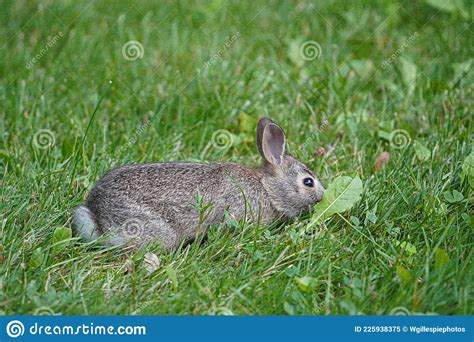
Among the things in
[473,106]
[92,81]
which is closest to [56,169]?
[92,81]

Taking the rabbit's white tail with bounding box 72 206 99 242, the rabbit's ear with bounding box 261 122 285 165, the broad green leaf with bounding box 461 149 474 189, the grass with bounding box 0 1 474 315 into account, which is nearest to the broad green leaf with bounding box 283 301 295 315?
the grass with bounding box 0 1 474 315

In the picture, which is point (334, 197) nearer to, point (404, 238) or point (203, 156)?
point (404, 238)

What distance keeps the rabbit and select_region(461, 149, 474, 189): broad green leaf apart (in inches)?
46.2

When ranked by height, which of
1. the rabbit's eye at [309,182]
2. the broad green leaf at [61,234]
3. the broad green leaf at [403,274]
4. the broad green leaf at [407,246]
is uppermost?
the rabbit's eye at [309,182]

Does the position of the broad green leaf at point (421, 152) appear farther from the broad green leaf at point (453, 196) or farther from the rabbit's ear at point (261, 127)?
the rabbit's ear at point (261, 127)

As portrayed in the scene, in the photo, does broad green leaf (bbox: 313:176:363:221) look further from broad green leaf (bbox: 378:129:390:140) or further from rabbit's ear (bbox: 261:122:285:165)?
broad green leaf (bbox: 378:129:390:140)

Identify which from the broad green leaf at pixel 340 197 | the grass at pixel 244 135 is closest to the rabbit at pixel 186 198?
the grass at pixel 244 135

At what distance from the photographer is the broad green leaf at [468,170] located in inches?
255

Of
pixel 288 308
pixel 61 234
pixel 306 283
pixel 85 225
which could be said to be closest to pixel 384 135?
pixel 306 283

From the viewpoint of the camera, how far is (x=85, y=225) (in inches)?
235

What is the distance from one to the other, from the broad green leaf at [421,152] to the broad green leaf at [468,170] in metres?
0.53

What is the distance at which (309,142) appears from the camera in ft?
24.7

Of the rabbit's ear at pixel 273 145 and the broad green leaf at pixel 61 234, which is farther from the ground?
the rabbit's ear at pixel 273 145

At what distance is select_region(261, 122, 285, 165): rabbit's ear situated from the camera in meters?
6.79
